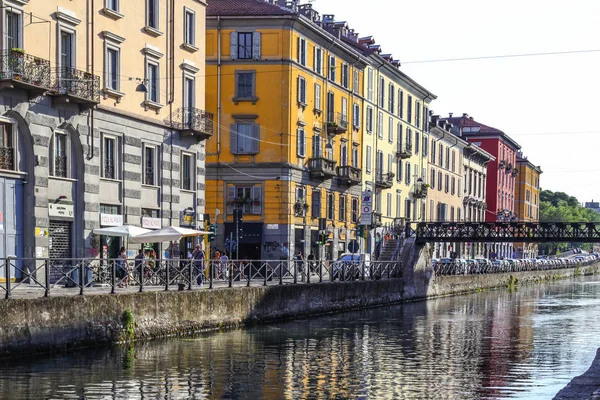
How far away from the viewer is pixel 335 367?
24094 millimetres

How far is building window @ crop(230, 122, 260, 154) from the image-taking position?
59.1 meters

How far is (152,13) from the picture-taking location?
42.9 metres

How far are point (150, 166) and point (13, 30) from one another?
10493 mm

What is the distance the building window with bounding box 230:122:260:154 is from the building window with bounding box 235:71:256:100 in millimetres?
1623

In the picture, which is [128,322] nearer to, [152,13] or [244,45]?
[152,13]

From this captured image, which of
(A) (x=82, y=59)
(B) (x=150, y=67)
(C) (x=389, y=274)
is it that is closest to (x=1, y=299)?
(A) (x=82, y=59)

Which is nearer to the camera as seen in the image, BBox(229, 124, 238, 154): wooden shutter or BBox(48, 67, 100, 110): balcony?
BBox(48, 67, 100, 110): balcony

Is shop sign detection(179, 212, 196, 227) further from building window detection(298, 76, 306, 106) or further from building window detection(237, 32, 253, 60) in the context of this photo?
building window detection(298, 76, 306, 106)

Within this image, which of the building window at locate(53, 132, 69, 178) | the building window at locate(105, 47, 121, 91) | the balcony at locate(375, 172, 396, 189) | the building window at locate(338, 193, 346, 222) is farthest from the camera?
the balcony at locate(375, 172, 396, 189)

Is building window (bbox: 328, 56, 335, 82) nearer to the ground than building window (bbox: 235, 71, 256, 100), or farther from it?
farther from it

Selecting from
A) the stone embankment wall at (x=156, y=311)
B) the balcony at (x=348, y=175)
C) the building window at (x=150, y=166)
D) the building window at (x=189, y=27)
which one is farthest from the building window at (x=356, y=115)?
the building window at (x=150, y=166)

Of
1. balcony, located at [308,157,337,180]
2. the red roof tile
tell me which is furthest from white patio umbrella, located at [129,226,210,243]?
balcony, located at [308,157,337,180]

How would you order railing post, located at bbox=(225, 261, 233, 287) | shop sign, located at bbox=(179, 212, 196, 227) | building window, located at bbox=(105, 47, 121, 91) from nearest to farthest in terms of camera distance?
railing post, located at bbox=(225, 261, 233, 287) < building window, located at bbox=(105, 47, 121, 91) < shop sign, located at bbox=(179, 212, 196, 227)

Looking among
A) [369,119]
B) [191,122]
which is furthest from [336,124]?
[191,122]
